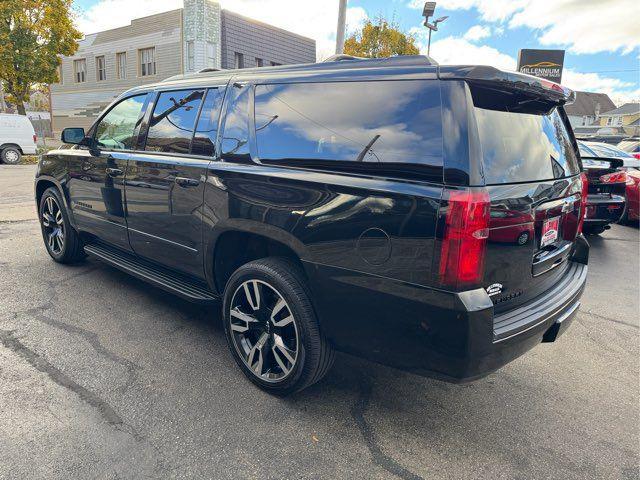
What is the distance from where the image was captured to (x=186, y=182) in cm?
319

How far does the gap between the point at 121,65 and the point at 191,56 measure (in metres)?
7.24

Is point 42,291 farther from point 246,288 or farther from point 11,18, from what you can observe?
point 11,18

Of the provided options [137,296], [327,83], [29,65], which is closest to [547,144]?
[327,83]

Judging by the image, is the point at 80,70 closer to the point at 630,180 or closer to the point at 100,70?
the point at 100,70

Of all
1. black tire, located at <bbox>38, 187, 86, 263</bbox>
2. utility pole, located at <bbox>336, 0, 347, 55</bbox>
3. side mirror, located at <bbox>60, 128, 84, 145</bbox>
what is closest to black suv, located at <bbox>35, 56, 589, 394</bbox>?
side mirror, located at <bbox>60, 128, 84, 145</bbox>

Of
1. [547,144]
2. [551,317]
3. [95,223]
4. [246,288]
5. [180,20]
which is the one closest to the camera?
[551,317]

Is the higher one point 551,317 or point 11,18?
point 11,18

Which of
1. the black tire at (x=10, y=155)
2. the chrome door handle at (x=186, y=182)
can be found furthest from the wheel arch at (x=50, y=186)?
the black tire at (x=10, y=155)

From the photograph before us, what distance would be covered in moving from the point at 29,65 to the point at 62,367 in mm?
21703

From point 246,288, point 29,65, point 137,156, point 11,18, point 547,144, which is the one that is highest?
point 11,18

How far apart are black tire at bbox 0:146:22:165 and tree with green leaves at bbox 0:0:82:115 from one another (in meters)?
4.74

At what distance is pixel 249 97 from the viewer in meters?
2.96

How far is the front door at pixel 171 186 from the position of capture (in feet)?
10.5

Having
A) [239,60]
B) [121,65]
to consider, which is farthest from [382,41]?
[121,65]
